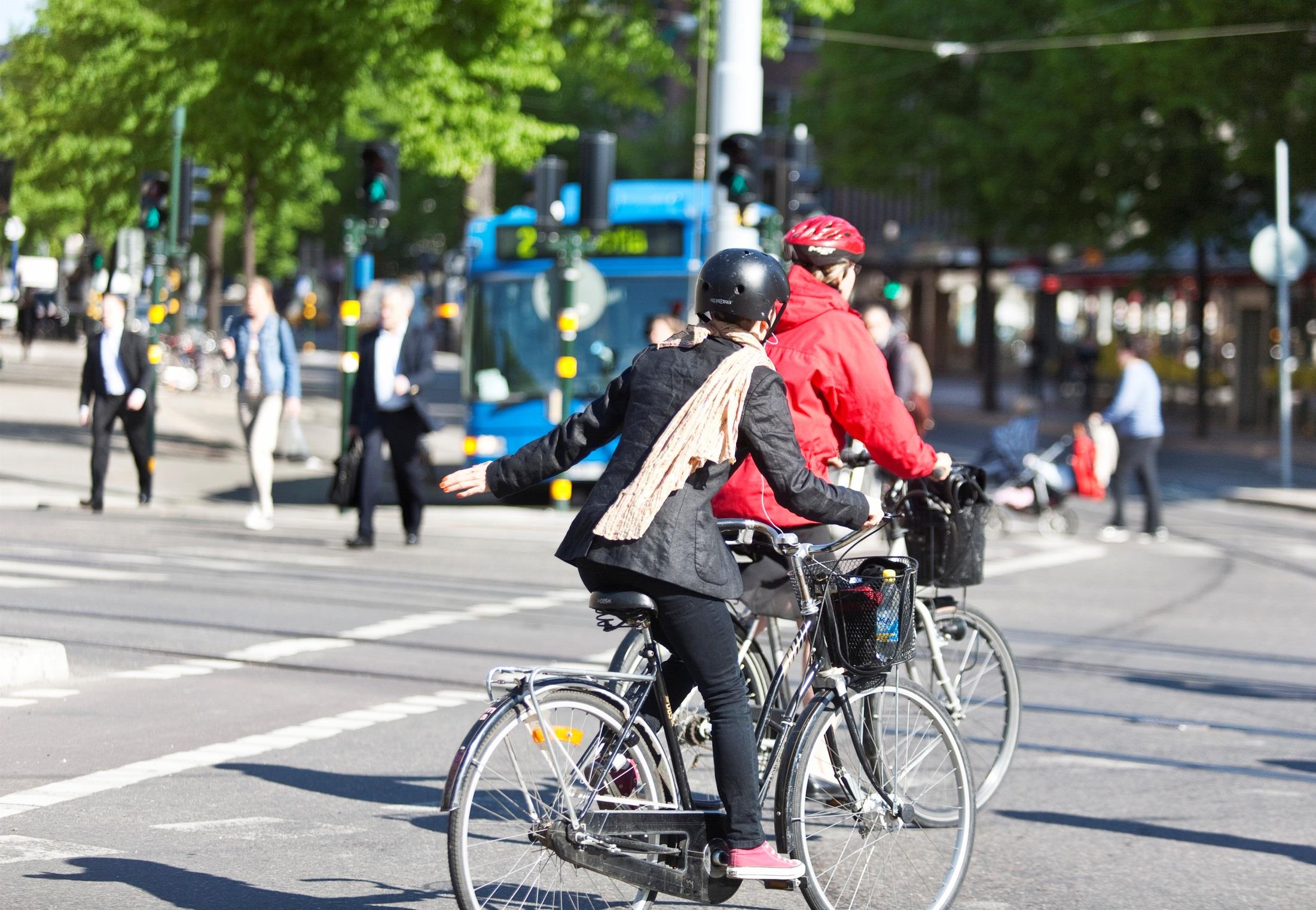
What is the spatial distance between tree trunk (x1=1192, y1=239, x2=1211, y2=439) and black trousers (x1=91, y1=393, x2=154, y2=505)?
67.9 ft

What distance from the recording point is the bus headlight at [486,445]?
55.2 ft

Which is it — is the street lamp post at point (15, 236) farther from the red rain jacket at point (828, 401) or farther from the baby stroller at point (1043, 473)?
the red rain jacket at point (828, 401)

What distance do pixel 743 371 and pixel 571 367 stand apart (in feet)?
38.5

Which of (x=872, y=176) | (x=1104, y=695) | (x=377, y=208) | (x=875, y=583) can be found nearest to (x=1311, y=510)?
(x=377, y=208)

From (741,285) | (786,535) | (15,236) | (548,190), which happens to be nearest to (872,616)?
(786,535)

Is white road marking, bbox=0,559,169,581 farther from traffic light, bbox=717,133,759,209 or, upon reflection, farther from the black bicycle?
the black bicycle

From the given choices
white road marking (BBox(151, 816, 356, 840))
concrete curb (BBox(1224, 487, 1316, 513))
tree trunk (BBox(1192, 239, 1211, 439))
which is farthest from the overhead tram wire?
white road marking (BBox(151, 816, 356, 840))

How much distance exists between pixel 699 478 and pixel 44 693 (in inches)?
163

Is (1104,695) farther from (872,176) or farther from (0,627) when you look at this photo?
(872,176)

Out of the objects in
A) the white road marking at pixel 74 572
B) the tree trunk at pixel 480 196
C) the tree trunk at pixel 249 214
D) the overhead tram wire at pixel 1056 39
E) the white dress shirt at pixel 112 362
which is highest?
the overhead tram wire at pixel 1056 39

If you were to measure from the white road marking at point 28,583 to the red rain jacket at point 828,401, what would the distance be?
20.7 feet

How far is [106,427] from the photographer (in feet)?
47.9

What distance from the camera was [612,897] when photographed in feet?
14.8

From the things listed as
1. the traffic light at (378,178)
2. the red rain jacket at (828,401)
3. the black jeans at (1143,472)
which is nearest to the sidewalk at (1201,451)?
the black jeans at (1143,472)
